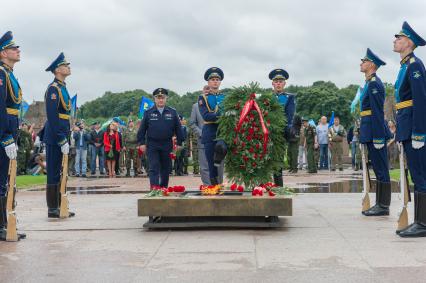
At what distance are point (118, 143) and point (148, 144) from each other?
12.1 meters

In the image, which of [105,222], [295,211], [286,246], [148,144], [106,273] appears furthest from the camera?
[148,144]

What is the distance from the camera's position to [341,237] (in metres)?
6.76

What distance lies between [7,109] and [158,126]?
352 cm

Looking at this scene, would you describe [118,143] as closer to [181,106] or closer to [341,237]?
[341,237]

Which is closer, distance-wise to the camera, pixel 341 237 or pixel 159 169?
pixel 341 237

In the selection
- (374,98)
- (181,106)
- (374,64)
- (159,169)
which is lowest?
(159,169)

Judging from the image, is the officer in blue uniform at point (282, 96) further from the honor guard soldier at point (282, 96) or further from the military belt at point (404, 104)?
the military belt at point (404, 104)

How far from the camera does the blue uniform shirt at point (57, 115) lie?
892 centimetres

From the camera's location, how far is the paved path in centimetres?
497

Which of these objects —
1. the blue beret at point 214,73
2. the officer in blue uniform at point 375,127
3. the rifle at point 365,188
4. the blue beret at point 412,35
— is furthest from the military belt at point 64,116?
the blue beret at point 412,35

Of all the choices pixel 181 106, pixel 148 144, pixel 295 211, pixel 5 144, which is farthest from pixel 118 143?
pixel 181 106

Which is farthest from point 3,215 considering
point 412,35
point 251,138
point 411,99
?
point 412,35

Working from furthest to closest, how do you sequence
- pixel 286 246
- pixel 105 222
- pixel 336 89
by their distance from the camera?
pixel 336 89
pixel 105 222
pixel 286 246

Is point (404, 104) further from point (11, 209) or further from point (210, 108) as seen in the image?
point (11, 209)
